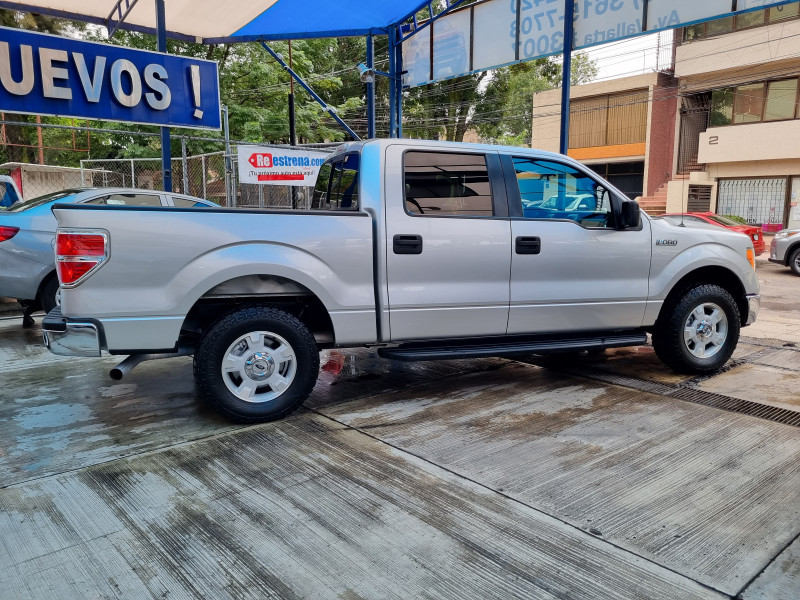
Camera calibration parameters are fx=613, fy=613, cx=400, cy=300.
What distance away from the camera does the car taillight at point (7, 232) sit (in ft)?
23.8

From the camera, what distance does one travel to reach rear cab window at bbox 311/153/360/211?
4878 mm

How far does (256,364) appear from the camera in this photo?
4266mm

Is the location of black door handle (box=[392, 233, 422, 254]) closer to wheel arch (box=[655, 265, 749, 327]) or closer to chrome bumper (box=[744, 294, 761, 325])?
wheel arch (box=[655, 265, 749, 327])

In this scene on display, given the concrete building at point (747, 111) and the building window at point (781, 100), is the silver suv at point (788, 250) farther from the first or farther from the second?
the building window at point (781, 100)

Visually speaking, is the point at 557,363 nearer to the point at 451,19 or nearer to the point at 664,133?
the point at 451,19

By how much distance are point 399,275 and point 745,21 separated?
82.4 ft

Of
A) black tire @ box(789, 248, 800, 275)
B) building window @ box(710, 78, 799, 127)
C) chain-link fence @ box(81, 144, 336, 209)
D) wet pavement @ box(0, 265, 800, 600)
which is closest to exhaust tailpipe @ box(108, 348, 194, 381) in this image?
wet pavement @ box(0, 265, 800, 600)

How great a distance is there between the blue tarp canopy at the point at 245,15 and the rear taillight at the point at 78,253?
699 cm

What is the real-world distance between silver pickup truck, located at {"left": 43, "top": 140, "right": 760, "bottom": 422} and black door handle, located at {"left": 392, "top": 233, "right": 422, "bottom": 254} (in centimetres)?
1

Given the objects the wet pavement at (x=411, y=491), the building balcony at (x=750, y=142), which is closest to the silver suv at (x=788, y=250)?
the wet pavement at (x=411, y=491)

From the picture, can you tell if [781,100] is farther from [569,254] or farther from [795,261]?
[569,254]

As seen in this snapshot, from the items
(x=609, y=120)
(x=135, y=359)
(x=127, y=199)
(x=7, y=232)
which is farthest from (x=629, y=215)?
(x=609, y=120)

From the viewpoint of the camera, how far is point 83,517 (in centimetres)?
307

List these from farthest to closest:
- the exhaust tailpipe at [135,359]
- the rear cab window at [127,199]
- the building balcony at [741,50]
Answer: the building balcony at [741,50]
the rear cab window at [127,199]
the exhaust tailpipe at [135,359]
